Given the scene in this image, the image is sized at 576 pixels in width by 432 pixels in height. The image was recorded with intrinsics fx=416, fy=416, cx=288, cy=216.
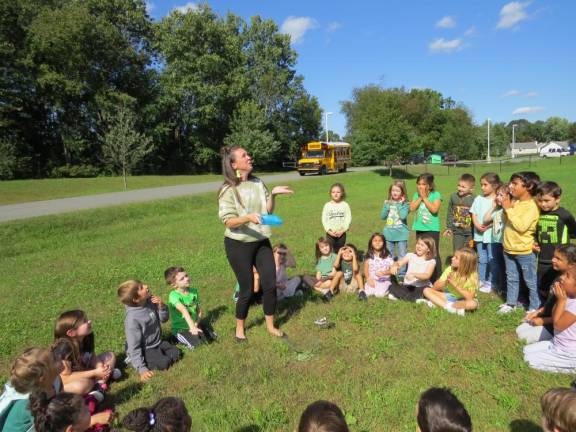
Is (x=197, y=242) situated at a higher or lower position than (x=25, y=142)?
lower

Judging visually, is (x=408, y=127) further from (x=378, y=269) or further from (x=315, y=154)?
(x=378, y=269)

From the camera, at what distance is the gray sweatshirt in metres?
4.43

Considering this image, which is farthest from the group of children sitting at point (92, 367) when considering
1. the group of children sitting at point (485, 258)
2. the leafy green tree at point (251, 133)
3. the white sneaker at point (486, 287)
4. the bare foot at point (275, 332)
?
the leafy green tree at point (251, 133)

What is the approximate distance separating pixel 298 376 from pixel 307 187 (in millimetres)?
23539

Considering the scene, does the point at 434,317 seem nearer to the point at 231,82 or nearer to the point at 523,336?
the point at 523,336

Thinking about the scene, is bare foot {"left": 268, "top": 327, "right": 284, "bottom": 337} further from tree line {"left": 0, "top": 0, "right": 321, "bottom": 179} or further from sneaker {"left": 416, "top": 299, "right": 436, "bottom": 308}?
tree line {"left": 0, "top": 0, "right": 321, "bottom": 179}

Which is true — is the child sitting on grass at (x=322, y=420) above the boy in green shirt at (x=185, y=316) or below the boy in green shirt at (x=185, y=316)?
above

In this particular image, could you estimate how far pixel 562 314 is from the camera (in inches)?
156

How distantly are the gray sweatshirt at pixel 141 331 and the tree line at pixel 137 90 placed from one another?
28.5 metres

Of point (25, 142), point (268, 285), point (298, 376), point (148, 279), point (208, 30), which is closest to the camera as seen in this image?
point (298, 376)

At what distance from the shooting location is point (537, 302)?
5.36 meters

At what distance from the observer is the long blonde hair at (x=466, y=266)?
18.8ft

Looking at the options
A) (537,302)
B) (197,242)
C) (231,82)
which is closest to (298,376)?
(537,302)

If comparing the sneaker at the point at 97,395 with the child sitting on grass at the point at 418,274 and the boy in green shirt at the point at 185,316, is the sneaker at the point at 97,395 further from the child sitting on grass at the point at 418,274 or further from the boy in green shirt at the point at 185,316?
the child sitting on grass at the point at 418,274
